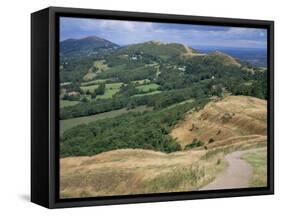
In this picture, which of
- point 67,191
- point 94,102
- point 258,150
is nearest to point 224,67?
point 258,150

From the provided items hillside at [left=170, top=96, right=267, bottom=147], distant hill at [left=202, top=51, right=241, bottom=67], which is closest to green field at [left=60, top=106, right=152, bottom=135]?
hillside at [left=170, top=96, right=267, bottom=147]

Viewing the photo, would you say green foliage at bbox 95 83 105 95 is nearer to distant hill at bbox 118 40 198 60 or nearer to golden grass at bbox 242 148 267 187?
distant hill at bbox 118 40 198 60

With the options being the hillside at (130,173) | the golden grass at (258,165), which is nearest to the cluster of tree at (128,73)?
the hillside at (130,173)

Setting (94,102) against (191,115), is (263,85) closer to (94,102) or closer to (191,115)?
(191,115)

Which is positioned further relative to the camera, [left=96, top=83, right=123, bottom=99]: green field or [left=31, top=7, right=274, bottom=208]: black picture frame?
[left=96, top=83, right=123, bottom=99]: green field

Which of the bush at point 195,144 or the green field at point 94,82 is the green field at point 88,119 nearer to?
the green field at point 94,82

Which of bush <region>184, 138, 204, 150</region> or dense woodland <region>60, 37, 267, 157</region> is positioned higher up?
dense woodland <region>60, 37, 267, 157</region>

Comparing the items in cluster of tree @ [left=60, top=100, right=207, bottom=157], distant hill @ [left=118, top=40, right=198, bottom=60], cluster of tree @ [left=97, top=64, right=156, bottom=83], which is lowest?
cluster of tree @ [left=60, top=100, right=207, bottom=157]
